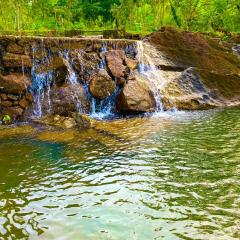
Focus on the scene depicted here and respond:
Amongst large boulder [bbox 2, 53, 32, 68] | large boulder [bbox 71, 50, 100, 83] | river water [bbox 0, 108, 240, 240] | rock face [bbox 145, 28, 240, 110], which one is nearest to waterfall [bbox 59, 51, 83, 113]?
large boulder [bbox 71, 50, 100, 83]

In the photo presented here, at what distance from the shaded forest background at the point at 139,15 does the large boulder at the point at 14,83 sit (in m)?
10.9

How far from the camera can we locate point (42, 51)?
508 inches

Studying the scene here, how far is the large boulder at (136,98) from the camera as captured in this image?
41.5ft

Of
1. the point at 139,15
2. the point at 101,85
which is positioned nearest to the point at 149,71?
the point at 101,85

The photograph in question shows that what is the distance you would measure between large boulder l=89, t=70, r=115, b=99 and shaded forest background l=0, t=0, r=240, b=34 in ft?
33.1

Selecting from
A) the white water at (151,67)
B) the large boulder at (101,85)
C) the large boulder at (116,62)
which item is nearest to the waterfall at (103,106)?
the large boulder at (101,85)

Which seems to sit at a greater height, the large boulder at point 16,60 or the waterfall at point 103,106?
the large boulder at point 16,60

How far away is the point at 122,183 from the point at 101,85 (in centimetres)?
719

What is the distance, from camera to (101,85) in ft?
43.1

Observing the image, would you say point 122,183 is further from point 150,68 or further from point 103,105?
point 150,68

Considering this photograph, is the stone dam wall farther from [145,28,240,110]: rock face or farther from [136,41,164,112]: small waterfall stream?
[145,28,240,110]: rock face

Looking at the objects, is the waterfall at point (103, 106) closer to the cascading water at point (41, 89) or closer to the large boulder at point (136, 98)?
the large boulder at point (136, 98)

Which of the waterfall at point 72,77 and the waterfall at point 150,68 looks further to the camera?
the waterfall at point 150,68

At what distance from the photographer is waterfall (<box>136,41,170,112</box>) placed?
46.0 ft
